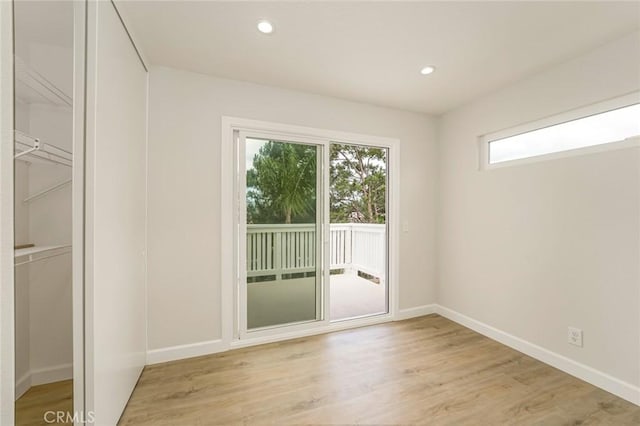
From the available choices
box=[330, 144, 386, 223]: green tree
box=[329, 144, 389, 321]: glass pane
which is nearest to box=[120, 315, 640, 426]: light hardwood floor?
box=[329, 144, 389, 321]: glass pane

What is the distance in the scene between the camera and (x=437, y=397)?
189cm

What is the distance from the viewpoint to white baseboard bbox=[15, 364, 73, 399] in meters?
1.89

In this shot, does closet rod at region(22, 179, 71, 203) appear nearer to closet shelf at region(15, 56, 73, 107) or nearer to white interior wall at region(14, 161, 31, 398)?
white interior wall at region(14, 161, 31, 398)

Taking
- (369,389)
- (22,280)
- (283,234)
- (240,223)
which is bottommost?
(369,389)

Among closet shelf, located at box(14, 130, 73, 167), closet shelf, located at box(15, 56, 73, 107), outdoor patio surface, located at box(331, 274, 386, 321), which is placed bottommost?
outdoor patio surface, located at box(331, 274, 386, 321)

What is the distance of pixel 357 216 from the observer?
18.0ft

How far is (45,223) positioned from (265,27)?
2.12 m

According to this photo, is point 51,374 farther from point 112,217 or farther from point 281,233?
point 281,233

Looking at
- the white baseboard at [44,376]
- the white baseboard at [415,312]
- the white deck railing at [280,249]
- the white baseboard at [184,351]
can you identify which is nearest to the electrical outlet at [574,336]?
the white baseboard at [415,312]

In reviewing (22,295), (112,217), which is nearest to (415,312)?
(112,217)

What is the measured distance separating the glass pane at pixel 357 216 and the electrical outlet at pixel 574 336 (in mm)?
2648

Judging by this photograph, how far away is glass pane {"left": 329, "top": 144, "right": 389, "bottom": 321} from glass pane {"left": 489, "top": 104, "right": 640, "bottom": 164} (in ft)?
7.17

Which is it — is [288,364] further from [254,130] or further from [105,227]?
[254,130]

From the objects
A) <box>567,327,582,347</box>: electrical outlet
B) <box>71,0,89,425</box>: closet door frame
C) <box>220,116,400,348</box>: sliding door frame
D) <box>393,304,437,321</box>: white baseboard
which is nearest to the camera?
<box>71,0,89,425</box>: closet door frame
